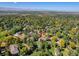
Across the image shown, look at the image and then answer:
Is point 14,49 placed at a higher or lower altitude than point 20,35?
lower

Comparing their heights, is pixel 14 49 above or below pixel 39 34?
below

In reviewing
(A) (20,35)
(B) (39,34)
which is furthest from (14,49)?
(B) (39,34)

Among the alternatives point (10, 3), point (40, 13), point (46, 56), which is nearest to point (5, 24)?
point (10, 3)

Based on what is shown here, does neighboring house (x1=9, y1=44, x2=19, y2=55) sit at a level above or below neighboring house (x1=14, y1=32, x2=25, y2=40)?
below

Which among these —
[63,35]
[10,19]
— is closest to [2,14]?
[10,19]

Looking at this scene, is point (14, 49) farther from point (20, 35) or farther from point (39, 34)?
point (39, 34)

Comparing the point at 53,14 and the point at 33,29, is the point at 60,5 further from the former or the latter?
A: the point at 33,29

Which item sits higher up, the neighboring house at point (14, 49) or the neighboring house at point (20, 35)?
the neighboring house at point (20, 35)

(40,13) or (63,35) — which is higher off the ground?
(40,13)

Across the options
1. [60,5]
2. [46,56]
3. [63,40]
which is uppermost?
[60,5]
